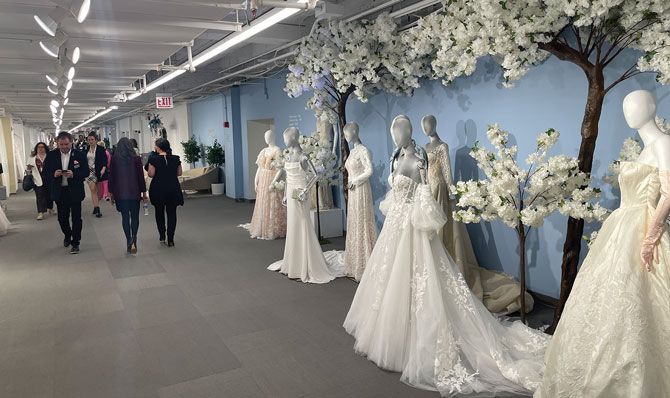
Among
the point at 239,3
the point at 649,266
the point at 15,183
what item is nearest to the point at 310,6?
the point at 239,3

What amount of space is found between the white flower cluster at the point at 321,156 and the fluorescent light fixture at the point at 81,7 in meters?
3.63

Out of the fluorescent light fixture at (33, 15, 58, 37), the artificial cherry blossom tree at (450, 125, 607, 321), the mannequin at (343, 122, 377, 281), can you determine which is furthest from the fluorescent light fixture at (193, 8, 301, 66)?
the artificial cherry blossom tree at (450, 125, 607, 321)

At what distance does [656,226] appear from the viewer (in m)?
2.38

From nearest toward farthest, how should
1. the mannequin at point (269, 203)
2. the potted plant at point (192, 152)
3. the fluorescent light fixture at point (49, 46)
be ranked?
the fluorescent light fixture at point (49, 46) < the mannequin at point (269, 203) < the potted plant at point (192, 152)

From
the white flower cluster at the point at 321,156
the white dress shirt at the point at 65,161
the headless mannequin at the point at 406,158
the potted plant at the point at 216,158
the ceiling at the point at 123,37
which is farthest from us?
the potted plant at the point at 216,158

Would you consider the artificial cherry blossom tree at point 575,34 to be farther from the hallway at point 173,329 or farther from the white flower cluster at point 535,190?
the hallway at point 173,329

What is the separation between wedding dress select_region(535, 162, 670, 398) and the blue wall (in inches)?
63.3

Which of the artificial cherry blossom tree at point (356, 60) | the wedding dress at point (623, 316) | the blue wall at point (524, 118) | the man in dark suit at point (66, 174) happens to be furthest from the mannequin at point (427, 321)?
the man in dark suit at point (66, 174)

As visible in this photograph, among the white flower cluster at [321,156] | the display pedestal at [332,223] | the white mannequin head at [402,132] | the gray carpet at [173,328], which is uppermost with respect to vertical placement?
the white mannequin head at [402,132]

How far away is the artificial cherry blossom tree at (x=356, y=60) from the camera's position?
18.2 feet

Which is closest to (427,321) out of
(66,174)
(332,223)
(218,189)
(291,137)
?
(291,137)

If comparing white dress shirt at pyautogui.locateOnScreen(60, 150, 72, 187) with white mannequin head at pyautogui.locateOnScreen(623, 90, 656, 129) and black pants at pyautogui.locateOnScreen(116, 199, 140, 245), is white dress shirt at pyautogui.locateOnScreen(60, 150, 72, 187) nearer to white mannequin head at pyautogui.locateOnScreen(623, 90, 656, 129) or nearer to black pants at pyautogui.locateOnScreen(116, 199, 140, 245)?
black pants at pyautogui.locateOnScreen(116, 199, 140, 245)

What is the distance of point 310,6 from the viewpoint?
4242 mm

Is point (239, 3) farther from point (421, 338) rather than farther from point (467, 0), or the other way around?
point (421, 338)
